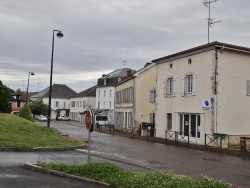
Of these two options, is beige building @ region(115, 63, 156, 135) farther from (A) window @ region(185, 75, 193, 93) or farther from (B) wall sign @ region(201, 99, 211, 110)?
(B) wall sign @ region(201, 99, 211, 110)

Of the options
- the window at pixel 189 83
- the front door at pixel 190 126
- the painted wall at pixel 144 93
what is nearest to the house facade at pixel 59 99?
the painted wall at pixel 144 93

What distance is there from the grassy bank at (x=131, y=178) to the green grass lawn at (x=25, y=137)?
6529 mm

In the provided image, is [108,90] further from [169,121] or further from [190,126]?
[190,126]

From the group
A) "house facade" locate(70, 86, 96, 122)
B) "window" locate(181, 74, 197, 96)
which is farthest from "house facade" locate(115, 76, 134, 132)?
"house facade" locate(70, 86, 96, 122)

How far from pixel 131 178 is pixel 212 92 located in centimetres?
1628

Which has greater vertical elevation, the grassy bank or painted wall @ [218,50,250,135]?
painted wall @ [218,50,250,135]

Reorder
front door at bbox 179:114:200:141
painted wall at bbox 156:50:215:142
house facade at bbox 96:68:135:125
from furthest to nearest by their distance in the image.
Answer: house facade at bbox 96:68:135:125 → front door at bbox 179:114:200:141 → painted wall at bbox 156:50:215:142

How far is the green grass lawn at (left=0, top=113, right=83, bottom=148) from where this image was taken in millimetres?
16045

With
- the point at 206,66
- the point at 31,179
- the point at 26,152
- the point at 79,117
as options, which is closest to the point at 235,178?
the point at 31,179

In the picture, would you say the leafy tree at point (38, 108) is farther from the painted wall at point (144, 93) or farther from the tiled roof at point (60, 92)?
the painted wall at point (144, 93)

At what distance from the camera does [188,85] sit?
25875 millimetres

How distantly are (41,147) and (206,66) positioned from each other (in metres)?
13.2

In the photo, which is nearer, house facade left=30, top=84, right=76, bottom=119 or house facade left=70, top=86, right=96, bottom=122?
house facade left=70, top=86, right=96, bottom=122

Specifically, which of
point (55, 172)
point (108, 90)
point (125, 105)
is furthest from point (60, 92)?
point (55, 172)
